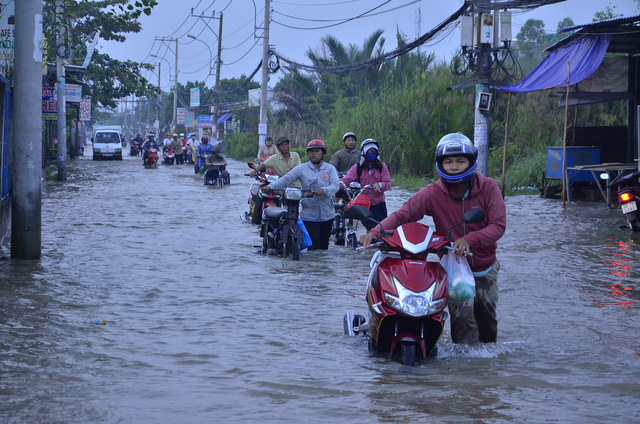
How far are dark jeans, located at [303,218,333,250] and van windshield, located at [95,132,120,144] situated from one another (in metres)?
38.2

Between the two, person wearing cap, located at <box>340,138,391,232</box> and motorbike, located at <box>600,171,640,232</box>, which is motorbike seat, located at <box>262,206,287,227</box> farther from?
motorbike, located at <box>600,171,640,232</box>

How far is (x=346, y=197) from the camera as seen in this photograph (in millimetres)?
12570

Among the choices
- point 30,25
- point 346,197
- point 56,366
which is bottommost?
point 56,366

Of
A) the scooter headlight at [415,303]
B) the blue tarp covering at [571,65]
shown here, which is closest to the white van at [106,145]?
the blue tarp covering at [571,65]

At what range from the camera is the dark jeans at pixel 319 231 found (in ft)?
37.6

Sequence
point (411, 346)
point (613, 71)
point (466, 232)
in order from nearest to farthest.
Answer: point (411, 346)
point (466, 232)
point (613, 71)

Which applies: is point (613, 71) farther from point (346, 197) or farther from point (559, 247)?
point (346, 197)

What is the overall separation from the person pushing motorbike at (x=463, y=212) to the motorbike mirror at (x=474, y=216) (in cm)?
21

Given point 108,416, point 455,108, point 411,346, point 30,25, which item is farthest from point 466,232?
point 455,108

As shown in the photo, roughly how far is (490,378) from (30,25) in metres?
→ 7.24

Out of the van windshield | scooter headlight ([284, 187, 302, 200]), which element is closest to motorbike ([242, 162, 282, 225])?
scooter headlight ([284, 187, 302, 200])

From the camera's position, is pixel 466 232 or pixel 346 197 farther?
pixel 346 197

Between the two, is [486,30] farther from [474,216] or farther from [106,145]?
[106,145]

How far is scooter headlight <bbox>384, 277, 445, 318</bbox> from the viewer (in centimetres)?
523
